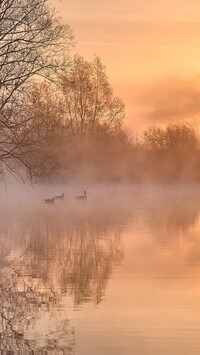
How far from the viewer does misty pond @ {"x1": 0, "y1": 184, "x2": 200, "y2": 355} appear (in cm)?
981

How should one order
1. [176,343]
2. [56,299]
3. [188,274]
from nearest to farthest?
[176,343]
[56,299]
[188,274]

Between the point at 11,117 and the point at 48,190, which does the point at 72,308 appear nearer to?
the point at 11,117

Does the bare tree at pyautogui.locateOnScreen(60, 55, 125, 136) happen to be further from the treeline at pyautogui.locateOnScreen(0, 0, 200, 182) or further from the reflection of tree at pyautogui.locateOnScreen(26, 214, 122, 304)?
the reflection of tree at pyautogui.locateOnScreen(26, 214, 122, 304)

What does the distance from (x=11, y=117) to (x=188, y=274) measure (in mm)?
8059

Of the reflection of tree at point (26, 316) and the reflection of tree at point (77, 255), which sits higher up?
the reflection of tree at point (77, 255)

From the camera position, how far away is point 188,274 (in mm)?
15336

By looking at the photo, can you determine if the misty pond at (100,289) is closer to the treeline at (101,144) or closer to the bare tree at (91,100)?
the treeline at (101,144)

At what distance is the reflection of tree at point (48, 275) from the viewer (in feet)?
33.7

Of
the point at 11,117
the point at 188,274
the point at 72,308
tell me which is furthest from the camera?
the point at 11,117

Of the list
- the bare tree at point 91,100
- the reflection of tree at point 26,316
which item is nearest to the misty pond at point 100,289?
the reflection of tree at point 26,316

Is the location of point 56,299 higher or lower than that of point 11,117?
lower

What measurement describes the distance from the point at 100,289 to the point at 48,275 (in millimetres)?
2188

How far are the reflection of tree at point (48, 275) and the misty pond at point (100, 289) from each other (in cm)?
1

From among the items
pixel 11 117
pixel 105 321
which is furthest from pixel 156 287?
pixel 11 117
